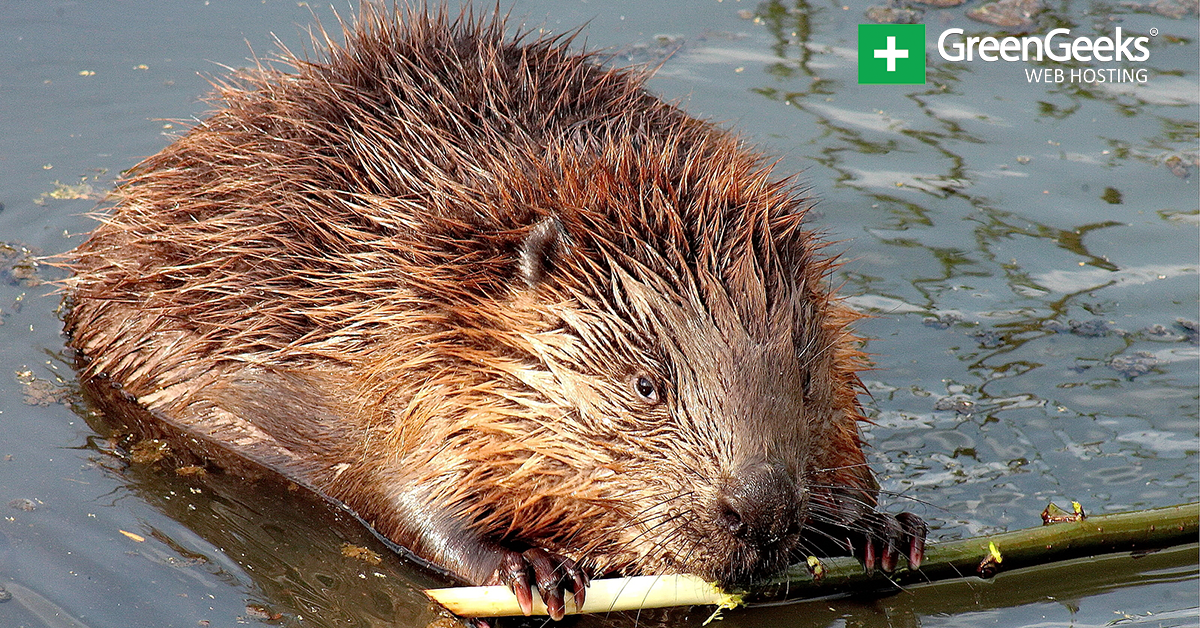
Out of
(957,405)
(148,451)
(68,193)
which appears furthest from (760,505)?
(68,193)

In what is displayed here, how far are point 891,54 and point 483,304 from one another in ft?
12.0

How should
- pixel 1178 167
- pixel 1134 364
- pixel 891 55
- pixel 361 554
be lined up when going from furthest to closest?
pixel 891 55
pixel 1178 167
pixel 1134 364
pixel 361 554

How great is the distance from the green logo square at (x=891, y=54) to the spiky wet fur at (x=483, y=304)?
2267 mm

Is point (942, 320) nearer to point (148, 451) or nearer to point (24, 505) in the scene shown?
point (148, 451)

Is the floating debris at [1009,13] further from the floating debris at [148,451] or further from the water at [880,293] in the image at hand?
the floating debris at [148,451]

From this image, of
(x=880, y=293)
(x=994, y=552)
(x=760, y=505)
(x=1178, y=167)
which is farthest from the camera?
(x=1178, y=167)

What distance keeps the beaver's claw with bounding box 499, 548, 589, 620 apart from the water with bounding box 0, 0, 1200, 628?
34 centimetres

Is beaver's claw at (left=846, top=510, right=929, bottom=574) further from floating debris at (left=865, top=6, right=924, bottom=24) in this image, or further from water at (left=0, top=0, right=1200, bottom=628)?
floating debris at (left=865, top=6, right=924, bottom=24)

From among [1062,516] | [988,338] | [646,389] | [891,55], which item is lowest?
[1062,516]

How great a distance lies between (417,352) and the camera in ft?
10.8

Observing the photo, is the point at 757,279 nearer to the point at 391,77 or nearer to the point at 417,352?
the point at 417,352

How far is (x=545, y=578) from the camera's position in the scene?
3.15m

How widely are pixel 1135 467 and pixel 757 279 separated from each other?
1.70 metres

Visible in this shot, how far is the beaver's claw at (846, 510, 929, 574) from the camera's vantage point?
10.9ft
